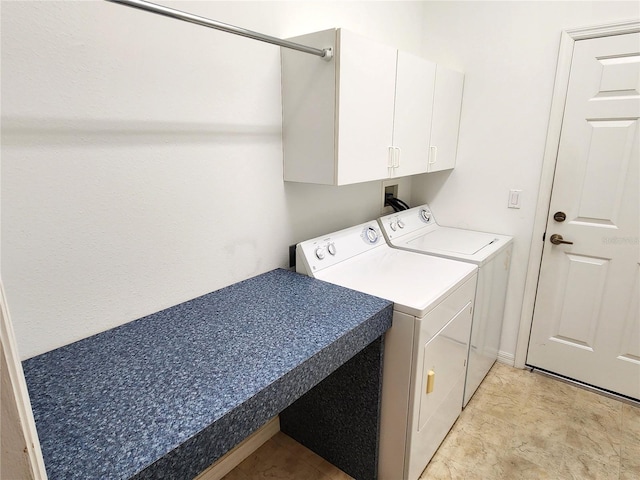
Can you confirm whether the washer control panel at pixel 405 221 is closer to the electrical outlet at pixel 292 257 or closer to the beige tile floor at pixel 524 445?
the electrical outlet at pixel 292 257

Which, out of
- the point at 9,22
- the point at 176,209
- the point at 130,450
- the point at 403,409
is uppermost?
the point at 9,22

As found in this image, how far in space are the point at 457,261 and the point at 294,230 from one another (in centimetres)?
A: 85

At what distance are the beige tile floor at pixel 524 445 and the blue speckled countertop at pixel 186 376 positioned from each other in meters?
0.90

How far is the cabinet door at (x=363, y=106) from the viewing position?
1.51 m

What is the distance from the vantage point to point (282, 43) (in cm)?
128

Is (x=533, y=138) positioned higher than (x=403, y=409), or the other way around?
(x=533, y=138)

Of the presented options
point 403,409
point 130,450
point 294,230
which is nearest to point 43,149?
point 130,450

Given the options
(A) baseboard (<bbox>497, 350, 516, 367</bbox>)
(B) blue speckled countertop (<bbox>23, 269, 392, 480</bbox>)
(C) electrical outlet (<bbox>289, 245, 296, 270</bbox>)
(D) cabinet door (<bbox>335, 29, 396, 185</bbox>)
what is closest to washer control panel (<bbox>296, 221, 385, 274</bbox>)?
(C) electrical outlet (<bbox>289, 245, 296, 270</bbox>)

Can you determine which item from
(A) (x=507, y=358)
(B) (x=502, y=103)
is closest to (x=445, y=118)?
(B) (x=502, y=103)

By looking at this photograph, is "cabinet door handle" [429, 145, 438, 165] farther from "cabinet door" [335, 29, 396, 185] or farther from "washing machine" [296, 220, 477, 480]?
"washing machine" [296, 220, 477, 480]

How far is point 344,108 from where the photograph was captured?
1.53 m

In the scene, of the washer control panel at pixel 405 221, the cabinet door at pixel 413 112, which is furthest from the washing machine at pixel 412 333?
the cabinet door at pixel 413 112

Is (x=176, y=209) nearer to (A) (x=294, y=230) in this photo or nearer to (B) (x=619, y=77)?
(A) (x=294, y=230)

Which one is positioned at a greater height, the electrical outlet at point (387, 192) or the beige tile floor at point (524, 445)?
the electrical outlet at point (387, 192)
